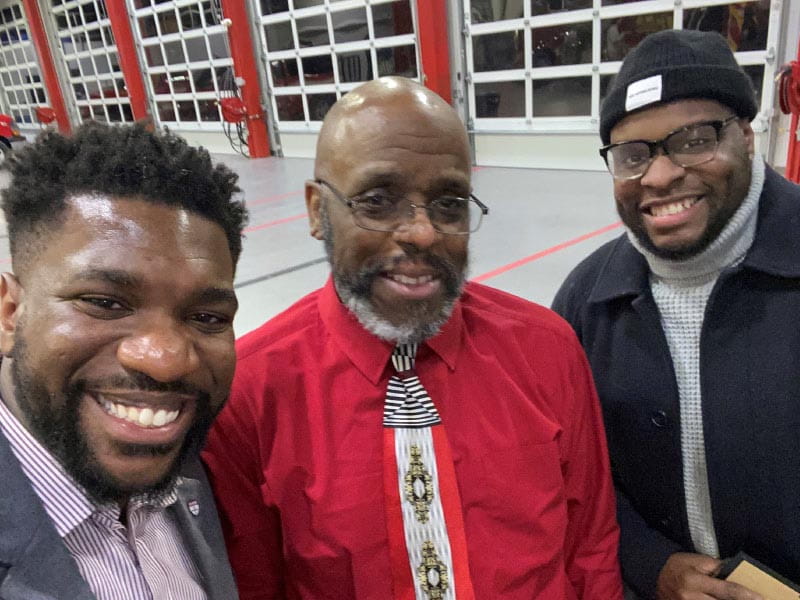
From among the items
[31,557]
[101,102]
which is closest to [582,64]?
[31,557]

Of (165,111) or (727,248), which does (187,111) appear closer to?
(165,111)

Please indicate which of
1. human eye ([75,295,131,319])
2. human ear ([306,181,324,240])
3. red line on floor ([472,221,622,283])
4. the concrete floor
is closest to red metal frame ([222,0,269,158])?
the concrete floor

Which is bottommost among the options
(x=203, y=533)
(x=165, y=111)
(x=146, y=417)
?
(x=203, y=533)

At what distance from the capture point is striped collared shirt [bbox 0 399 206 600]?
0.93 meters

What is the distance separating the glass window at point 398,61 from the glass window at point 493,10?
0.98 m

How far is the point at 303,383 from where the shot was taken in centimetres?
135

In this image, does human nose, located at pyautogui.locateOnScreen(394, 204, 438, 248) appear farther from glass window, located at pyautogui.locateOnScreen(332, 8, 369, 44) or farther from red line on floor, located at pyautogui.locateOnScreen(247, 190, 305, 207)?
glass window, located at pyautogui.locateOnScreen(332, 8, 369, 44)

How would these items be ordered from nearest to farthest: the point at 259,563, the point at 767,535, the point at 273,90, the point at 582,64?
the point at 259,563 < the point at 767,535 < the point at 582,64 < the point at 273,90

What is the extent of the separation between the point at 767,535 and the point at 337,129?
57.7 inches

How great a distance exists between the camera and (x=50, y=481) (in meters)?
0.93

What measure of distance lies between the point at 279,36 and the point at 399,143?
9.99 meters

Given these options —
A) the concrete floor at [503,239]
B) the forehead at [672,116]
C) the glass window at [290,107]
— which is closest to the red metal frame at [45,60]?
the glass window at [290,107]

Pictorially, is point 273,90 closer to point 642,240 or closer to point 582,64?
point 582,64

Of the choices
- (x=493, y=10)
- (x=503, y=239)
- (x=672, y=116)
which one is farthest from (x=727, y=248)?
(x=493, y=10)
